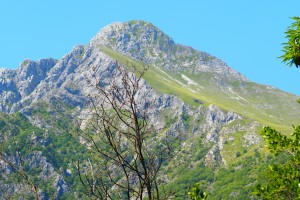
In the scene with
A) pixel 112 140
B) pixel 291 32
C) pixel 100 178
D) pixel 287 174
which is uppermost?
pixel 291 32

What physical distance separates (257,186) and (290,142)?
102 inches

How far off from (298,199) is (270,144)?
506 cm

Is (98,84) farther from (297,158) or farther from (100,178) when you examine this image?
(297,158)

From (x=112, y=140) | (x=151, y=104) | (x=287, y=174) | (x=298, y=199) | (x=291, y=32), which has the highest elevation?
(x=291, y=32)

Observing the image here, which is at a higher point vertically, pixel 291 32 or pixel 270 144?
pixel 291 32

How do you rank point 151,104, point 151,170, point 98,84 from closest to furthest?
point 151,170 → point 98,84 → point 151,104

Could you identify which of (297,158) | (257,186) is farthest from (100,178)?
(297,158)

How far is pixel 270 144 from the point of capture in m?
17.1

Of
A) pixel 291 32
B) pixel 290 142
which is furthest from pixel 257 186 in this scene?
pixel 291 32

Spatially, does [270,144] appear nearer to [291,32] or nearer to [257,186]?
[257,186]

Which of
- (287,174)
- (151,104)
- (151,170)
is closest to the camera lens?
(151,170)

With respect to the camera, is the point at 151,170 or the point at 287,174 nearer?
the point at 151,170

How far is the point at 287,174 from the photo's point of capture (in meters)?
14.6

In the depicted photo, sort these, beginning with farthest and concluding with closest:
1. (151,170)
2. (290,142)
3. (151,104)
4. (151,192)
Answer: (290,142) < (151,104) < (151,170) < (151,192)
